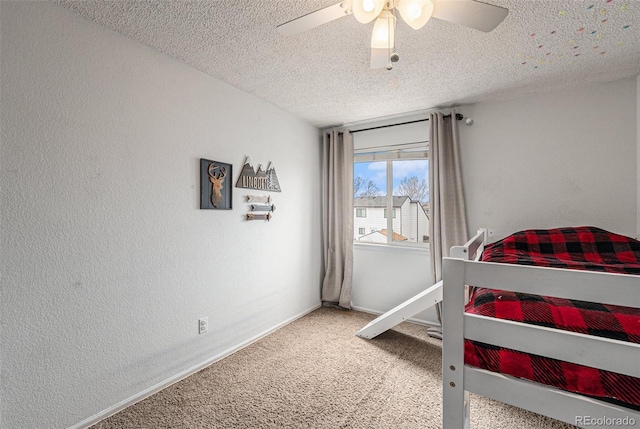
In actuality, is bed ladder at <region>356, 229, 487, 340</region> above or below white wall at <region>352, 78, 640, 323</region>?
below

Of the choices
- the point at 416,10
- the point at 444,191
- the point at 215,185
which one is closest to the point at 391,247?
the point at 444,191

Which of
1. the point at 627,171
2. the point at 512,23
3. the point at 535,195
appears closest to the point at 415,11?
the point at 512,23

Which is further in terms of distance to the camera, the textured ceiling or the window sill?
the window sill

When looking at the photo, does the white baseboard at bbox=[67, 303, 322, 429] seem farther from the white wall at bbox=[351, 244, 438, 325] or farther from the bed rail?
the bed rail

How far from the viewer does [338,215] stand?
3.37 metres

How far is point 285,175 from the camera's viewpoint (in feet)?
9.73

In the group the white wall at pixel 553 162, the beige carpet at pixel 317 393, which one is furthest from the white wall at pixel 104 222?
the white wall at pixel 553 162

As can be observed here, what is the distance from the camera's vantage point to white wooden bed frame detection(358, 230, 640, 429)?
0.92 m

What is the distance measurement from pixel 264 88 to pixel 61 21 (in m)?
1.29

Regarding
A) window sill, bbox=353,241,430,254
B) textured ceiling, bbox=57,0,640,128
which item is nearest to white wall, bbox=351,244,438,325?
window sill, bbox=353,241,430,254

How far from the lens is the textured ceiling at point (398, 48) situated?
146 cm

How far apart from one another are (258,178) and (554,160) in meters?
2.58

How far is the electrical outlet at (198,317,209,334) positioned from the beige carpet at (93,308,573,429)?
28cm

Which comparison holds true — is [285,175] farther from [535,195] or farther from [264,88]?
[535,195]
